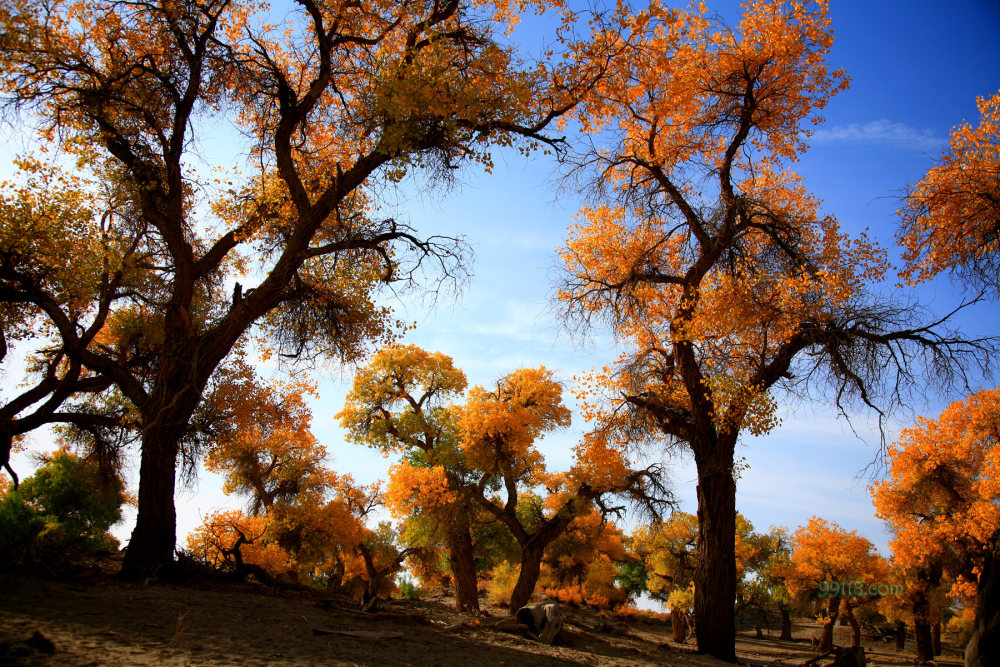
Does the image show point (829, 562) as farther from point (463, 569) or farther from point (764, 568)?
point (463, 569)

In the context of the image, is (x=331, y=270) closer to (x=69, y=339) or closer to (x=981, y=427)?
(x=69, y=339)

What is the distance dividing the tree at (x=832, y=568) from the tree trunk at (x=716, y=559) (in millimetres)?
16066

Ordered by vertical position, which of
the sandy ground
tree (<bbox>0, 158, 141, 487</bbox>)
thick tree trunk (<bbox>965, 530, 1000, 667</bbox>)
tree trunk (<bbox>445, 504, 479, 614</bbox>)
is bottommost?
tree trunk (<bbox>445, 504, 479, 614</bbox>)

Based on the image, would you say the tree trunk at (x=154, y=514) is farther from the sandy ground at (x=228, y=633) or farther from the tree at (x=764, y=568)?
the tree at (x=764, y=568)

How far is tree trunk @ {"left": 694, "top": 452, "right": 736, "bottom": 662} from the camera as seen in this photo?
9984mm

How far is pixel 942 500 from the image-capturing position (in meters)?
20.2

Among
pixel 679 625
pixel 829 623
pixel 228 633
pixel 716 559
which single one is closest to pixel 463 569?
pixel 716 559

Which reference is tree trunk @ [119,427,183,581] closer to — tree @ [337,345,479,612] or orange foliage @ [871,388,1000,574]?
tree @ [337,345,479,612]

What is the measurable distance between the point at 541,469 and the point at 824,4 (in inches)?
557

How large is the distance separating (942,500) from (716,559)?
15985mm

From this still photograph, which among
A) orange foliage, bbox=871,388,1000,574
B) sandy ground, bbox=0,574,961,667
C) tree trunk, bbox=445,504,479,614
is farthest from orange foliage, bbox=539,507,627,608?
sandy ground, bbox=0,574,961,667

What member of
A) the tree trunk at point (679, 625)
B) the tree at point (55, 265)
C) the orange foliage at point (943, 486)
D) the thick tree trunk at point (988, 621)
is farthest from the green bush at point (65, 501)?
the orange foliage at point (943, 486)

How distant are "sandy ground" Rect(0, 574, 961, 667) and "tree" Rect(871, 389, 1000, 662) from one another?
15957mm

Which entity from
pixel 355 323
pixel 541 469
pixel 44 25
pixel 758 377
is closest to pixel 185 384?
pixel 355 323
